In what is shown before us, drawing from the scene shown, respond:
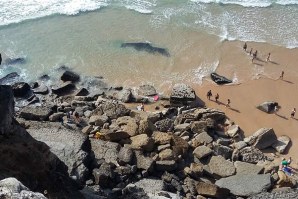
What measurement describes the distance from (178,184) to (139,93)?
9.05m

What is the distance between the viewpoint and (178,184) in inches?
785

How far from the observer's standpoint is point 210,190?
63.8 feet

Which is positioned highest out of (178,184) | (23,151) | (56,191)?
(23,151)

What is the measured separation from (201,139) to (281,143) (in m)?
4.36

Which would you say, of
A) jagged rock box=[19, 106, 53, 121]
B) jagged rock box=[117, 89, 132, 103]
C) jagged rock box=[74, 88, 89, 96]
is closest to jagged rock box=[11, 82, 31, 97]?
jagged rock box=[74, 88, 89, 96]

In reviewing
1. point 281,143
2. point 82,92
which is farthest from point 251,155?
point 82,92

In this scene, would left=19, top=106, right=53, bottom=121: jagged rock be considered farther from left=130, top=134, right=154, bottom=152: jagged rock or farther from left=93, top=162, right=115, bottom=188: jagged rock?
left=93, top=162, right=115, bottom=188: jagged rock

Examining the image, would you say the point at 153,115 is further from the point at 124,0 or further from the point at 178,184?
the point at 124,0

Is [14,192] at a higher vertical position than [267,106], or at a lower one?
higher

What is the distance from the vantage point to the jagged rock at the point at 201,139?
22836 mm

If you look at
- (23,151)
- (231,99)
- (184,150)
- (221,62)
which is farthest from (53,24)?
(23,151)

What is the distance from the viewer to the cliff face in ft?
47.2

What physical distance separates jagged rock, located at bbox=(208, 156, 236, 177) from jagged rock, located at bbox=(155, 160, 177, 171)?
193 centimetres

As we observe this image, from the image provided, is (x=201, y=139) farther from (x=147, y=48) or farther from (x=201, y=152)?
(x=147, y=48)
